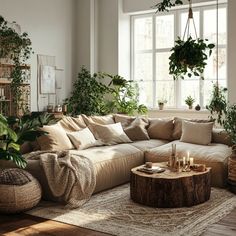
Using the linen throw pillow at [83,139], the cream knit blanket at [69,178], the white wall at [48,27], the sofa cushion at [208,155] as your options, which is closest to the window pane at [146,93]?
the white wall at [48,27]

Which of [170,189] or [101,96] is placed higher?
[101,96]

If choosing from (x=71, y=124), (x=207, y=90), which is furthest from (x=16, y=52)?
(x=207, y=90)

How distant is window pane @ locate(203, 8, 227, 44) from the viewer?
7.57m

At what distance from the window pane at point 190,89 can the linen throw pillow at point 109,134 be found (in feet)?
8.14

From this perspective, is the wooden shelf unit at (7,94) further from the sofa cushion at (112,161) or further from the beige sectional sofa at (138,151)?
the sofa cushion at (112,161)

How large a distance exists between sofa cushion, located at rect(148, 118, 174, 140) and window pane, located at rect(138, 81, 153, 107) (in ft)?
6.77

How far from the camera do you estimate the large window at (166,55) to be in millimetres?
7711

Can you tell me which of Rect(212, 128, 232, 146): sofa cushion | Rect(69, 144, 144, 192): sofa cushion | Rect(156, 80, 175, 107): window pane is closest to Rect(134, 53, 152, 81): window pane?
Rect(156, 80, 175, 107): window pane

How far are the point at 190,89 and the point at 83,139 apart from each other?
3431mm

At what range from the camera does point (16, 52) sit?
665 cm

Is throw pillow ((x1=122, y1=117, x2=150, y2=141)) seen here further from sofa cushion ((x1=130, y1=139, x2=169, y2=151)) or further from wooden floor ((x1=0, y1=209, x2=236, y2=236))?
wooden floor ((x1=0, y1=209, x2=236, y2=236))

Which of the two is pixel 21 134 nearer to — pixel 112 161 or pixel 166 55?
pixel 112 161

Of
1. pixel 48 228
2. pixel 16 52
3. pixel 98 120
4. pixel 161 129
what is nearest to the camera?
pixel 48 228

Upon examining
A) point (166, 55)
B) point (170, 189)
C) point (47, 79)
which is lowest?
point (170, 189)
